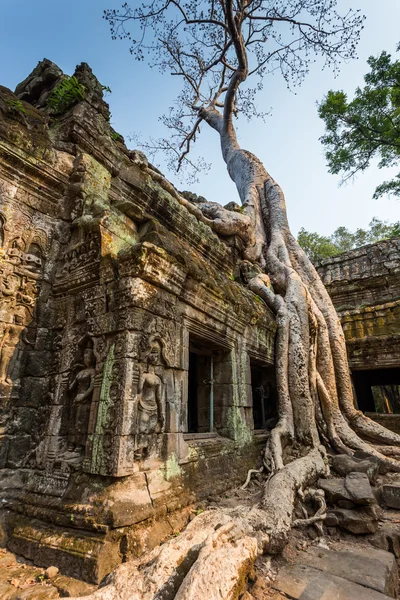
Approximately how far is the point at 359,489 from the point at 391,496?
0.76 meters

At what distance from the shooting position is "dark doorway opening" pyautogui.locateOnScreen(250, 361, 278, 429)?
5574 millimetres

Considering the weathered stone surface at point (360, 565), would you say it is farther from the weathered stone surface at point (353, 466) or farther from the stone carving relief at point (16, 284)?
the stone carving relief at point (16, 284)

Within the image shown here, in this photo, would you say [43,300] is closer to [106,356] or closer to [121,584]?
[106,356]

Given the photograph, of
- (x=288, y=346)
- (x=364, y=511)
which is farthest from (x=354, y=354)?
(x=364, y=511)

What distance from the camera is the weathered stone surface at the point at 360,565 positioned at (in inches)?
83.4

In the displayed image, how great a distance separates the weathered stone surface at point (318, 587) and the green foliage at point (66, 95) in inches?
196

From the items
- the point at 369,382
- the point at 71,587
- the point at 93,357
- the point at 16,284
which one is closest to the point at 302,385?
the point at 93,357

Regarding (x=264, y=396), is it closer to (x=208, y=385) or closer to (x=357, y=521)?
(x=208, y=385)

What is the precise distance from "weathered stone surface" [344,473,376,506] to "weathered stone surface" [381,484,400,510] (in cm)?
27

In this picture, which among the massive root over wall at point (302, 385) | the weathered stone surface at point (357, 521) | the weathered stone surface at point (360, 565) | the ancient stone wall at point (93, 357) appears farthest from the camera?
the massive root over wall at point (302, 385)

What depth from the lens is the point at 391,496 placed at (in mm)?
3754

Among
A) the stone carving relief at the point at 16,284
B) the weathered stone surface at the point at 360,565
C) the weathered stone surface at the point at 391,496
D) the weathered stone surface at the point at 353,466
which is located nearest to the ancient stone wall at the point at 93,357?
the stone carving relief at the point at 16,284

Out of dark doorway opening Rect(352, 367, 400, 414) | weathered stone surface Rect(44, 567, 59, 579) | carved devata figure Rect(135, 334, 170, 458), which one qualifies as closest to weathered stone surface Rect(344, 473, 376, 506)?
carved devata figure Rect(135, 334, 170, 458)

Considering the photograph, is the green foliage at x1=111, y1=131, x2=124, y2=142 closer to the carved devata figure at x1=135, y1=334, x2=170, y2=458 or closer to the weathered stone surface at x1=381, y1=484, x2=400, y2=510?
the carved devata figure at x1=135, y1=334, x2=170, y2=458
